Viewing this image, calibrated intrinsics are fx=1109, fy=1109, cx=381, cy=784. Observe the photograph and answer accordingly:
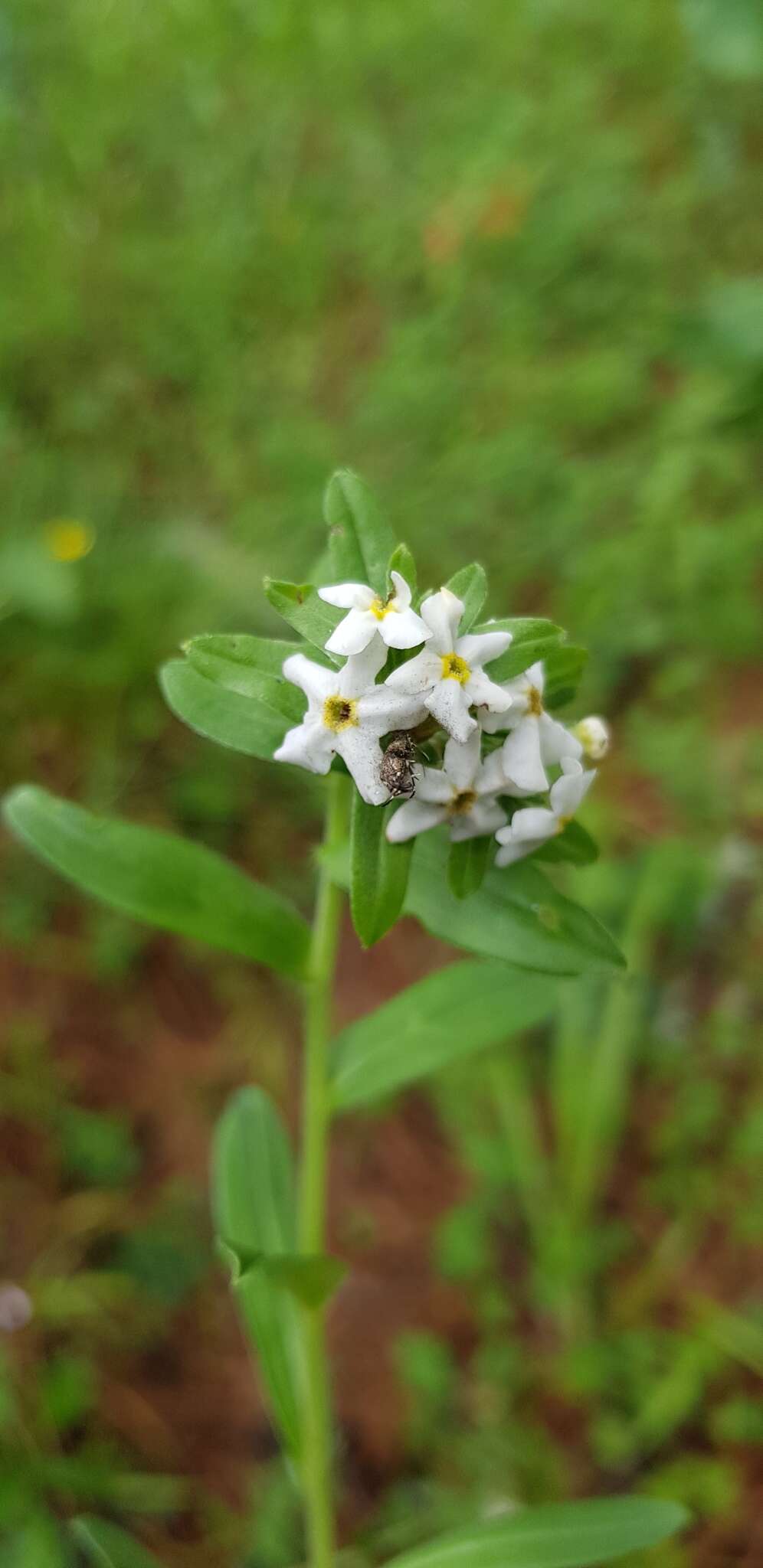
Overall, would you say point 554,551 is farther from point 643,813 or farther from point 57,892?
point 57,892

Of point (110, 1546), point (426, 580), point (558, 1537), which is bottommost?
point (110, 1546)

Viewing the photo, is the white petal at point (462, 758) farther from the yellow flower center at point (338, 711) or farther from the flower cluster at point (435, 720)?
the yellow flower center at point (338, 711)

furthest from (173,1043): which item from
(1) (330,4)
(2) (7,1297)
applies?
(1) (330,4)

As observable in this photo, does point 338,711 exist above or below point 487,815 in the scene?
above

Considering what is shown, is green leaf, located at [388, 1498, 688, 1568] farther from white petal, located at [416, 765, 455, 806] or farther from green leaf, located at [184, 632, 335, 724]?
green leaf, located at [184, 632, 335, 724]

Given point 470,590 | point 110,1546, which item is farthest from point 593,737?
point 110,1546

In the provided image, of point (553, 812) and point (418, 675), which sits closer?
point (418, 675)

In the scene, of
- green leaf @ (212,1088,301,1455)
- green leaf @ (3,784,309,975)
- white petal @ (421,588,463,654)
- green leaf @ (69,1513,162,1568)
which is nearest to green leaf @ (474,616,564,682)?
white petal @ (421,588,463,654)

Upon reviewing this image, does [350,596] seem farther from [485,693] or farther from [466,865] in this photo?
[466,865]
